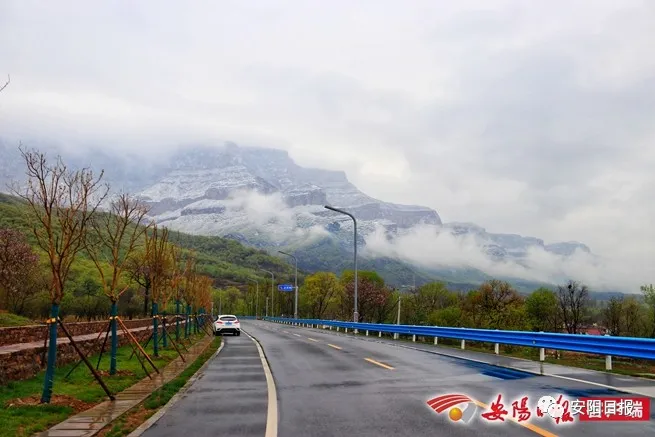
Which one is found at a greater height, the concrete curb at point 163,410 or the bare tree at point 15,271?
the bare tree at point 15,271

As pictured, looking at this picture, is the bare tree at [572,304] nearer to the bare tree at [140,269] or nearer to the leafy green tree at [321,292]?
the bare tree at [140,269]

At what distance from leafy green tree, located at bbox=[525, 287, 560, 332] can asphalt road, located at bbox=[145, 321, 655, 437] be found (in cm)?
5627

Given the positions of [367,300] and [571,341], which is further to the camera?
[367,300]

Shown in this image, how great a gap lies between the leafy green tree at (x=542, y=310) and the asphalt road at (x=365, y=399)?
5627 centimetres

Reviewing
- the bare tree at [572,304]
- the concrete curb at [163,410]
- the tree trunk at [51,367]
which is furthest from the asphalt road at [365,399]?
the bare tree at [572,304]

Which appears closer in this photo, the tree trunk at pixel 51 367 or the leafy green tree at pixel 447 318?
the tree trunk at pixel 51 367

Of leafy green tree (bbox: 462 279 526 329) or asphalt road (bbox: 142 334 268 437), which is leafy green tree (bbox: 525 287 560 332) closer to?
leafy green tree (bbox: 462 279 526 329)

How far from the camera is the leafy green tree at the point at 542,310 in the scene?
68125mm

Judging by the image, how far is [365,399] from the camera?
9.88 m

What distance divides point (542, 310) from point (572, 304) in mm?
12018

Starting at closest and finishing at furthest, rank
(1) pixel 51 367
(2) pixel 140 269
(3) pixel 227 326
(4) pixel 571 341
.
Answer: (1) pixel 51 367 < (4) pixel 571 341 < (2) pixel 140 269 < (3) pixel 227 326

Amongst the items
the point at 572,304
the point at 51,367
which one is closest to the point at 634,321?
the point at 572,304

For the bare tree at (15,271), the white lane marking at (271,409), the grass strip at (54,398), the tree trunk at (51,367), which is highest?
the bare tree at (15,271)

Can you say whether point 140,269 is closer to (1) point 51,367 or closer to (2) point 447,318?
(1) point 51,367
